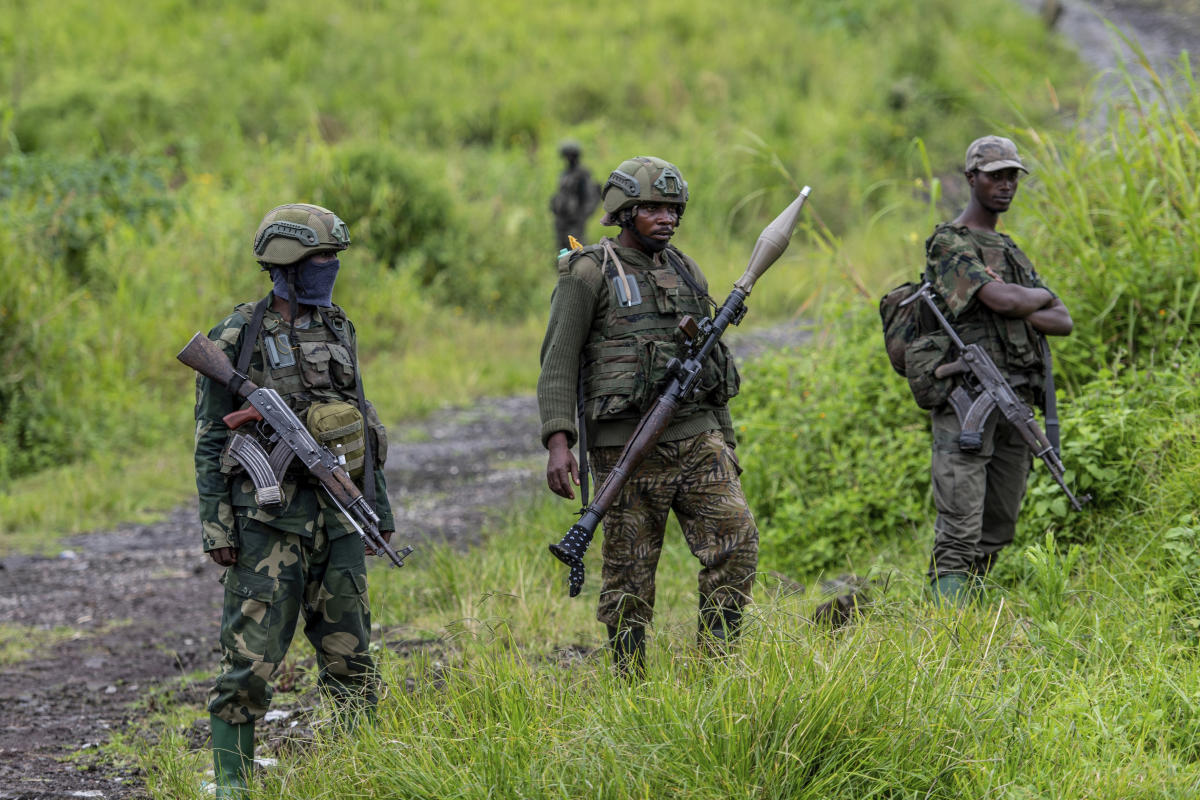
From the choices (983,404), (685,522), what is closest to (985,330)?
(983,404)

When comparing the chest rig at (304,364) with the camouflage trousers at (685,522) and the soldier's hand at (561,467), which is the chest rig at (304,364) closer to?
the soldier's hand at (561,467)

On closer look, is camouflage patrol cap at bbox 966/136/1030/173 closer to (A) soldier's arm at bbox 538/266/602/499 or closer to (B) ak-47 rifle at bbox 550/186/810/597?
(B) ak-47 rifle at bbox 550/186/810/597

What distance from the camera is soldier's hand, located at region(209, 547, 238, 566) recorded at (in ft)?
11.0

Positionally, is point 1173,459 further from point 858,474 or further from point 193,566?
point 193,566

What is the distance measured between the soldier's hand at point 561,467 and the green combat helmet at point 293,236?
85 centimetres

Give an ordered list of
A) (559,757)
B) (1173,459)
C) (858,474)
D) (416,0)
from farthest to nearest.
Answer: (416,0) → (858,474) → (1173,459) → (559,757)

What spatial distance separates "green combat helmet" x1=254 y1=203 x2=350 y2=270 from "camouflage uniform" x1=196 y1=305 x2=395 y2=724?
0.19m

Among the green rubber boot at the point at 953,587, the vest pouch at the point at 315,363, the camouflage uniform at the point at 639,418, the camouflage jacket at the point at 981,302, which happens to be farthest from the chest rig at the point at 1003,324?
the vest pouch at the point at 315,363

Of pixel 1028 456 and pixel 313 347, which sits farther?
pixel 1028 456

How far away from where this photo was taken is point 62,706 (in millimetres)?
4570

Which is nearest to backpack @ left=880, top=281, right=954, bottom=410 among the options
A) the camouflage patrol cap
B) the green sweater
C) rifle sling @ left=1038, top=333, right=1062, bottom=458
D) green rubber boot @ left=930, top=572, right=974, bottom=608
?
rifle sling @ left=1038, top=333, right=1062, bottom=458

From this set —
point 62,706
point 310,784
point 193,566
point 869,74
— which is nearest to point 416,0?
point 869,74

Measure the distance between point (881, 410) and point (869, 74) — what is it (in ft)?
49.6

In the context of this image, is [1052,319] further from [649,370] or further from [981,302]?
[649,370]
